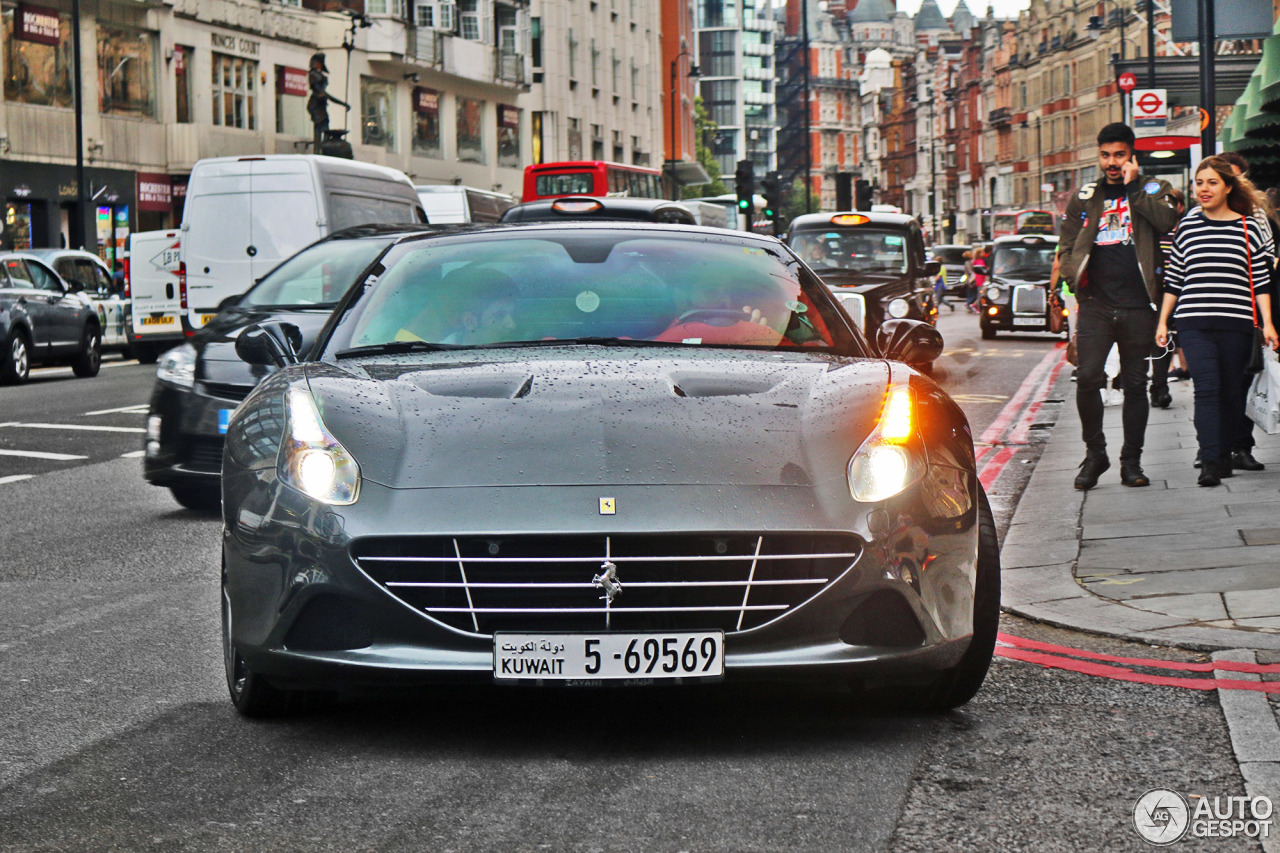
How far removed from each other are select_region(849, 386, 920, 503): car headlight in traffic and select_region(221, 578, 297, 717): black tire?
5.42 ft

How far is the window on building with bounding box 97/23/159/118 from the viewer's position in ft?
135

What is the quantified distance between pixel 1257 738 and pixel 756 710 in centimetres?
134

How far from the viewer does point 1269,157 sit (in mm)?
22750

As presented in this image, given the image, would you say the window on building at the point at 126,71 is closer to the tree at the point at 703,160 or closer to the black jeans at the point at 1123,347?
the black jeans at the point at 1123,347

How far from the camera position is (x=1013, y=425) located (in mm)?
16078

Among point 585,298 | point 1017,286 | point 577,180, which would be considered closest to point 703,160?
point 577,180

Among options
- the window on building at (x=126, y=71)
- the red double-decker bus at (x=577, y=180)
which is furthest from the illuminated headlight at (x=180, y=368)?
the window on building at (x=126, y=71)

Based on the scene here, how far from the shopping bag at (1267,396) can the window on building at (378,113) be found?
43433 mm

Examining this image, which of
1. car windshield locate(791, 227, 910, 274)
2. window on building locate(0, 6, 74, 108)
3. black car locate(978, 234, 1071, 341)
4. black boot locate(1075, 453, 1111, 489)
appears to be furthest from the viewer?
window on building locate(0, 6, 74, 108)

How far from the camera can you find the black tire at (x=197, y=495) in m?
10.3

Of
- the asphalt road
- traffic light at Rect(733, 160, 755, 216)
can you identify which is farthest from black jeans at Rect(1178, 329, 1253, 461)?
traffic light at Rect(733, 160, 755, 216)

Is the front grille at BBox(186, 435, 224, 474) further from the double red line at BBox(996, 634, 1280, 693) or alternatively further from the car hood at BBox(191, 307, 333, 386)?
the double red line at BBox(996, 634, 1280, 693)

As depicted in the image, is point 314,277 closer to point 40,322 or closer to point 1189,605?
point 1189,605

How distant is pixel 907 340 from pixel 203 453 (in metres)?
5.20
